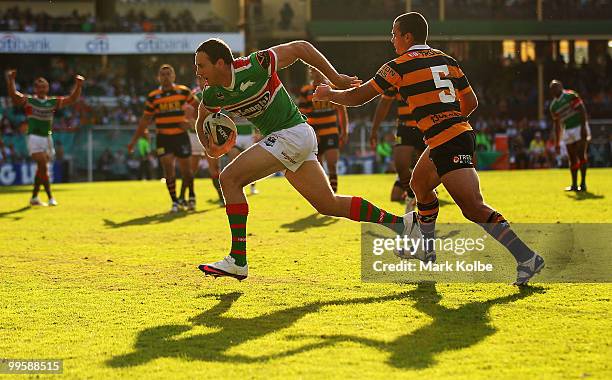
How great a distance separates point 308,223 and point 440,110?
6385 millimetres

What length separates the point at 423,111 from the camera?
757 cm

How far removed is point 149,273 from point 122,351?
10.9ft

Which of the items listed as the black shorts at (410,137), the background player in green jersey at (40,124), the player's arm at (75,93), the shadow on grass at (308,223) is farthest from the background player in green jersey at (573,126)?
the background player in green jersey at (40,124)

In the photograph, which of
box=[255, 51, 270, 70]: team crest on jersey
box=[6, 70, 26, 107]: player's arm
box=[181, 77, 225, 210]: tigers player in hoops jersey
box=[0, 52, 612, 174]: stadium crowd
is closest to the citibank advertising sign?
box=[0, 52, 612, 174]: stadium crowd

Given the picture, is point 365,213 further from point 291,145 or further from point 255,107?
point 255,107

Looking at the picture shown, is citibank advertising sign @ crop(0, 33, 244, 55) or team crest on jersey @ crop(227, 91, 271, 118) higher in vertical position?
citibank advertising sign @ crop(0, 33, 244, 55)

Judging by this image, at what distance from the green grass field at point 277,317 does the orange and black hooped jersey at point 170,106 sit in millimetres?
5045

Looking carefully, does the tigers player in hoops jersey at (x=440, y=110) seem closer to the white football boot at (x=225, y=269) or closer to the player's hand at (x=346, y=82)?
the player's hand at (x=346, y=82)

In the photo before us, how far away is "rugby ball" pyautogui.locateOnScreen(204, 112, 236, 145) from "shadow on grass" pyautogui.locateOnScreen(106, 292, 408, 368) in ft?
4.66

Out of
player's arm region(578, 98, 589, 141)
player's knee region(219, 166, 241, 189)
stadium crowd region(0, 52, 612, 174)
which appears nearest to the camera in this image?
player's knee region(219, 166, 241, 189)

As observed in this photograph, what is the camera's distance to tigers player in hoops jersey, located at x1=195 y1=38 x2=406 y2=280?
24.3 ft

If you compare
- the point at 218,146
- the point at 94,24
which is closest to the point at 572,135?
the point at 218,146

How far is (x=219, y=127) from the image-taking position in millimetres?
7801

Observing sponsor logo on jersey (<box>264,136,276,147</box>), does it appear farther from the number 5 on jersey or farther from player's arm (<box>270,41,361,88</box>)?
the number 5 on jersey
